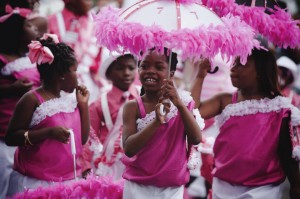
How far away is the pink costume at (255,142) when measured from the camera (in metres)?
4.45

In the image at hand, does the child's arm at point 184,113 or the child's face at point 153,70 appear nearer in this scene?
the child's arm at point 184,113

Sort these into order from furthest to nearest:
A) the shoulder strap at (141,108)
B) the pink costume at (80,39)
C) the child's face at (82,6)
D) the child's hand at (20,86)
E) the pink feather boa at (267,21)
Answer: the child's face at (82,6) < the pink costume at (80,39) < the child's hand at (20,86) < the pink feather boa at (267,21) < the shoulder strap at (141,108)

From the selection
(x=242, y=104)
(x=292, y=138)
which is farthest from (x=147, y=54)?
(x=292, y=138)

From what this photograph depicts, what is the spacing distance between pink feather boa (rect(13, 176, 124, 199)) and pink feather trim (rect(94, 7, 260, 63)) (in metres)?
1.21

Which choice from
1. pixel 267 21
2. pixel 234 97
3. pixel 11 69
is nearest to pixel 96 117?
pixel 11 69

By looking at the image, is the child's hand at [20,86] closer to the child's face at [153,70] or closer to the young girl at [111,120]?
the young girl at [111,120]

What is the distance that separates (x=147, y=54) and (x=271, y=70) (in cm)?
124

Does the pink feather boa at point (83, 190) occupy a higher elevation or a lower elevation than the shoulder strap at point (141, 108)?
lower

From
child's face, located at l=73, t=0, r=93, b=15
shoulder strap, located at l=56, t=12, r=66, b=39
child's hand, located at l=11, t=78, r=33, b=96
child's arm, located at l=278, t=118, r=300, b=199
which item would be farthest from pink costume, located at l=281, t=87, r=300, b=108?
child's hand, located at l=11, t=78, r=33, b=96

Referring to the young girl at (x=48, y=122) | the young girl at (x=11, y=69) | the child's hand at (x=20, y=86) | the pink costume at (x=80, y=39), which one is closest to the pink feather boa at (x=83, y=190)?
the young girl at (x=48, y=122)

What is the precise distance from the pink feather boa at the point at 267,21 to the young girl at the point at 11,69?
6.94ft

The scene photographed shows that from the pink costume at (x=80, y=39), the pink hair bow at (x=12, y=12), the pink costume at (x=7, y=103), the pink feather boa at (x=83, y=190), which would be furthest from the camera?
the pink costume at (x=80, y=39)

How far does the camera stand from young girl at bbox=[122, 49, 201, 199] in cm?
394

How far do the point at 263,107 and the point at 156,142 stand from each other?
1.07 m
